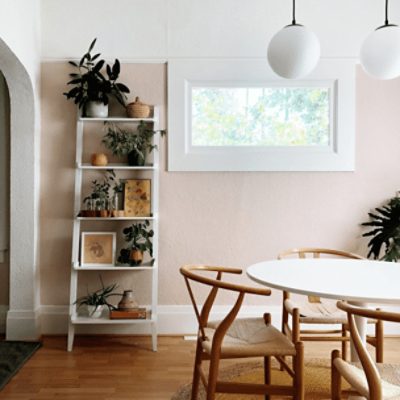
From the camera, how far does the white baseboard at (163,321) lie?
Result: 3.81 m

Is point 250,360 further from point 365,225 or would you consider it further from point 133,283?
point 365,225

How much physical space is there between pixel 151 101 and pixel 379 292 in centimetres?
246

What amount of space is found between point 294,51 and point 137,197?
192 cm

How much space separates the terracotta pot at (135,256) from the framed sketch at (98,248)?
0.17m

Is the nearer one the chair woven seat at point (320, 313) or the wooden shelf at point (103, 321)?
the chair woven seat at point (320, 313)

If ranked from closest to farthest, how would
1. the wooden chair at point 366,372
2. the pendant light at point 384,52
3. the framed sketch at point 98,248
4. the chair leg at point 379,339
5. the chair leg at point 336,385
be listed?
the wooden chair at point 366,372 → the chair leg at point 336,385 → the pendant light at point 384,52 → the chair leg at point 379,339 → the framed sketch at point 98,248

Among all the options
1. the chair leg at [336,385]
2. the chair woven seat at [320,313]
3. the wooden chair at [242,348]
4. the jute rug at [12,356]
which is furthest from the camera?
the jute rug at [12,356]

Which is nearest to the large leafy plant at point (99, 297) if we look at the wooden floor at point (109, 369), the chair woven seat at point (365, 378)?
the wooden floor at point (109, 369)

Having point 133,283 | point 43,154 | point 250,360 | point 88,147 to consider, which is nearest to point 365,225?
point 250,360

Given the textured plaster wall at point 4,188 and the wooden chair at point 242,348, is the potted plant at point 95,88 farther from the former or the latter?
the wooden chair at point 242,348

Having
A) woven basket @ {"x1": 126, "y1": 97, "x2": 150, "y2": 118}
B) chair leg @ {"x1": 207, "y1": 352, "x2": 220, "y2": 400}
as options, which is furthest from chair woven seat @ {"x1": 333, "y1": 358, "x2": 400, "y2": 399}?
woven basket @ {"x1": 126, "y1": 97, "x2": 150, "y2": 118}

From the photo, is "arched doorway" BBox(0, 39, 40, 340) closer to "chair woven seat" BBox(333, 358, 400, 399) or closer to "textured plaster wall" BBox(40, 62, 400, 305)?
"textured plaster wall" BBox(40, 62, 400, 305)

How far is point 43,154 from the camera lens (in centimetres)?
382

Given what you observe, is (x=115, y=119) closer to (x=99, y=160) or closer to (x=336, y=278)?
(x=99, y=160)
